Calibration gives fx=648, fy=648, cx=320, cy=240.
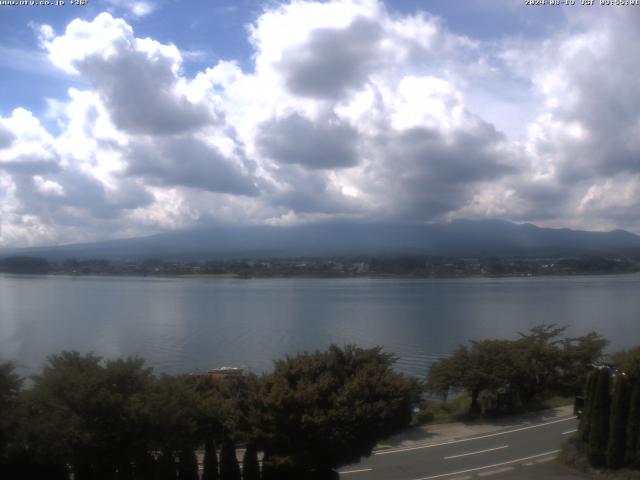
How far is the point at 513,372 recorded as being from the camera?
18.3 m

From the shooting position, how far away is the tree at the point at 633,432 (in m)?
11.0

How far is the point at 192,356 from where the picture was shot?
106 feet

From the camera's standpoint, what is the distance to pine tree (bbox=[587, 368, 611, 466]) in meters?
11.4

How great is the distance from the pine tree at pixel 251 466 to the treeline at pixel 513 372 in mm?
9179

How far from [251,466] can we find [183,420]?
4.76 ft

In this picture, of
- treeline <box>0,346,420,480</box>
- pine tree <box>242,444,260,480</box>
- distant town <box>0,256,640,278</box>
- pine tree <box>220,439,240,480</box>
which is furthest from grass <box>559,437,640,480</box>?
distant town <box>0,256,640,278</box>

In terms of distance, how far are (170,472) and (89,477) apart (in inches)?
44.5

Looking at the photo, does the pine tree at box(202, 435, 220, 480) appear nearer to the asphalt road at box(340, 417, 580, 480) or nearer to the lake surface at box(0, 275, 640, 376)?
the asphalt road at box(340, 417, 580, 480)

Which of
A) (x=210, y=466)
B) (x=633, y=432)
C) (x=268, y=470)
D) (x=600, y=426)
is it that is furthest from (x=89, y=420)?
(x=633, y=432)

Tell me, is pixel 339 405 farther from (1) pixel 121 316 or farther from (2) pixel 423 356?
(1) pixel 121 316

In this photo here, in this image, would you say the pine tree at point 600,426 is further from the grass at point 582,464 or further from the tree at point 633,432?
the tree at point 633,432

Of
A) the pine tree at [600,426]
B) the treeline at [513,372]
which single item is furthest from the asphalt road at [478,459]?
the treeline at [513,372]

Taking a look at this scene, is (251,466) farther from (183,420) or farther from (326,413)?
(326,413)

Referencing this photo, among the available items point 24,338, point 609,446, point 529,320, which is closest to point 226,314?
point 24,338
